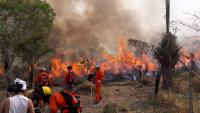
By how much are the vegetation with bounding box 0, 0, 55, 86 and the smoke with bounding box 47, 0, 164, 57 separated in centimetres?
715

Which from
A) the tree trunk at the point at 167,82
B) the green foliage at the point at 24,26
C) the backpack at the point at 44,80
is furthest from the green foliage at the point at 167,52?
the green foliage at the point at 24,26

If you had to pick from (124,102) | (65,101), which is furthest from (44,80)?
(65,101)

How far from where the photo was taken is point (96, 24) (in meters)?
40.7

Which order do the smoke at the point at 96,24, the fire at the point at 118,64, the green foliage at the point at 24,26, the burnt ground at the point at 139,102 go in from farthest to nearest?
the smoke at the point at 96,24 → the fire at the point at 118,64 → the green foliage at the point at 24,26 → the burnt ground at the point at 139,102

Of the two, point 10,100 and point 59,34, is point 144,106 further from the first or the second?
point 59,34

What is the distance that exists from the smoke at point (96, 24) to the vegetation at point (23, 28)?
7147 millimetres

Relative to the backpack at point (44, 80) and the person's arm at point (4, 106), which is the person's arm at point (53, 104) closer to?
the person's arm at point (4, 106)

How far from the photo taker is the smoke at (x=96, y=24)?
39.4m

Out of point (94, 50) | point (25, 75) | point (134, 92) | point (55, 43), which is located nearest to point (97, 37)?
point (94, 50)

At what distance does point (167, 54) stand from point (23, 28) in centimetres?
1157

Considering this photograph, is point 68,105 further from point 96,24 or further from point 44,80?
point 96,24

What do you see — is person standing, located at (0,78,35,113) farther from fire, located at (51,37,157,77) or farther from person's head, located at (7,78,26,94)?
fire, located at (51,37,157,77)

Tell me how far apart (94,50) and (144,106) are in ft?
77.2

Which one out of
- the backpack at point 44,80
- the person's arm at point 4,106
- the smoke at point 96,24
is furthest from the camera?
the smoke at point 96,24
